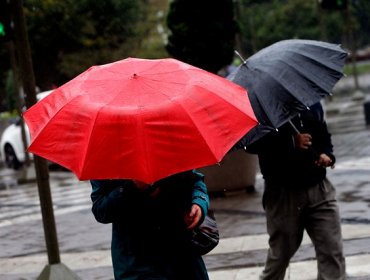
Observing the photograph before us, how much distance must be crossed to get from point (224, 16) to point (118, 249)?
34.0ft

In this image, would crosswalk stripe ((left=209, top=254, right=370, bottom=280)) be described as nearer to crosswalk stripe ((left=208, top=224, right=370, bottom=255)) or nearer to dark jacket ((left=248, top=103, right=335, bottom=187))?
crosswalk stripe ((left=208, top=224, right=370, bottom=255))

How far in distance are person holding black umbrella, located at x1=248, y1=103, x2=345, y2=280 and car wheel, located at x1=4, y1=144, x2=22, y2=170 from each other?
17917 millimetres

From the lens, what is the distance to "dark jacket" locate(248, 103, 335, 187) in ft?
19.8

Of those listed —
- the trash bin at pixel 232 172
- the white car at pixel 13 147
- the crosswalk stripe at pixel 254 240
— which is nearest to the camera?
the crosswalk stripe at pixel 254 240

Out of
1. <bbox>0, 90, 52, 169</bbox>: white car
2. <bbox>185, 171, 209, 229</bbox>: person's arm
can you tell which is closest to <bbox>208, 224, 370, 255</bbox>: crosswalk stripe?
<bbox>185, 171, 209, 229</bbox>: person's arm

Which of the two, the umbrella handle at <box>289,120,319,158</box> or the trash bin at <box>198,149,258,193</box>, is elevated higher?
the umbrella handle at <box>289,120,319,158</box>

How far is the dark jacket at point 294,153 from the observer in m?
6.04

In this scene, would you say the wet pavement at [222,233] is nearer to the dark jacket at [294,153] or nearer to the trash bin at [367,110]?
the dark jacket at [294,153]

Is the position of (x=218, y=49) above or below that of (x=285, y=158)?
below

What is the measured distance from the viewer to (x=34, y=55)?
31.1 metres

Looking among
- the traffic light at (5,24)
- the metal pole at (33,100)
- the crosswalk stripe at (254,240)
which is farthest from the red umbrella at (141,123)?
the crosswalk stripe at (254,240)

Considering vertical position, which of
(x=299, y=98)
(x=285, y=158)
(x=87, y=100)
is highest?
(x=87, y=100)

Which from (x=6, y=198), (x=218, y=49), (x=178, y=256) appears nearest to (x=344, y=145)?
(x=218, y=49)

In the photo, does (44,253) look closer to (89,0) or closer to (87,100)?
(87,100)
